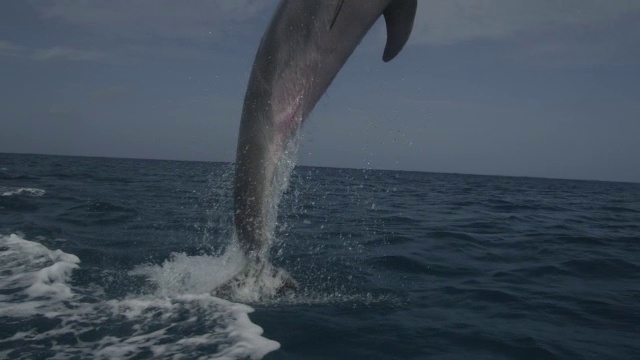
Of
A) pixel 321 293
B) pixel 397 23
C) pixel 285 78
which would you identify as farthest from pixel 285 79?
pixel 321 293

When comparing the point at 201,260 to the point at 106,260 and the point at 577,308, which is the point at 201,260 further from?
the point at 577,308

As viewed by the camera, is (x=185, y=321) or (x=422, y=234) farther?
(x=422, y=234)

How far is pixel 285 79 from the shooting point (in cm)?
455

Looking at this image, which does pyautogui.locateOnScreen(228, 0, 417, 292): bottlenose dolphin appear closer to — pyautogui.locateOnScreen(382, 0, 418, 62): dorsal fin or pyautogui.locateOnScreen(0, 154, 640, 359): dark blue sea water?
pyautogui.locateOnScreen(382, 0, 418, 62): dorsal fin

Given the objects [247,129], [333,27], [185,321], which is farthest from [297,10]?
[185,321]

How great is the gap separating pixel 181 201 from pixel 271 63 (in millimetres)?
11472

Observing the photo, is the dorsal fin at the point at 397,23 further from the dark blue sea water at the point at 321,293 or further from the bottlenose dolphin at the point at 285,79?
the dark blue sea water at the point at 321,293

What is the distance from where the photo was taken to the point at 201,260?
7215mm

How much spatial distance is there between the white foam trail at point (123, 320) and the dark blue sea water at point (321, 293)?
0.02m

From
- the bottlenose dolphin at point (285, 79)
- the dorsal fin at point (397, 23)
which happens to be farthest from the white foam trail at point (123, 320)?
the dorsal fin at point (397, 23)

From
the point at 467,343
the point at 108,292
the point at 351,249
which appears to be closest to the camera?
the point at 467,343

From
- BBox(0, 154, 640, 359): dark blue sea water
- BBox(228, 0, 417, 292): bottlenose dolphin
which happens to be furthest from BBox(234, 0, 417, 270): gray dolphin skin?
BBox(0, 154, 640, 359): dark blue sea water

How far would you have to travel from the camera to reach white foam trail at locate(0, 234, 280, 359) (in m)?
3.88

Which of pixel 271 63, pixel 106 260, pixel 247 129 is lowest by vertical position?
pixel 106 260
